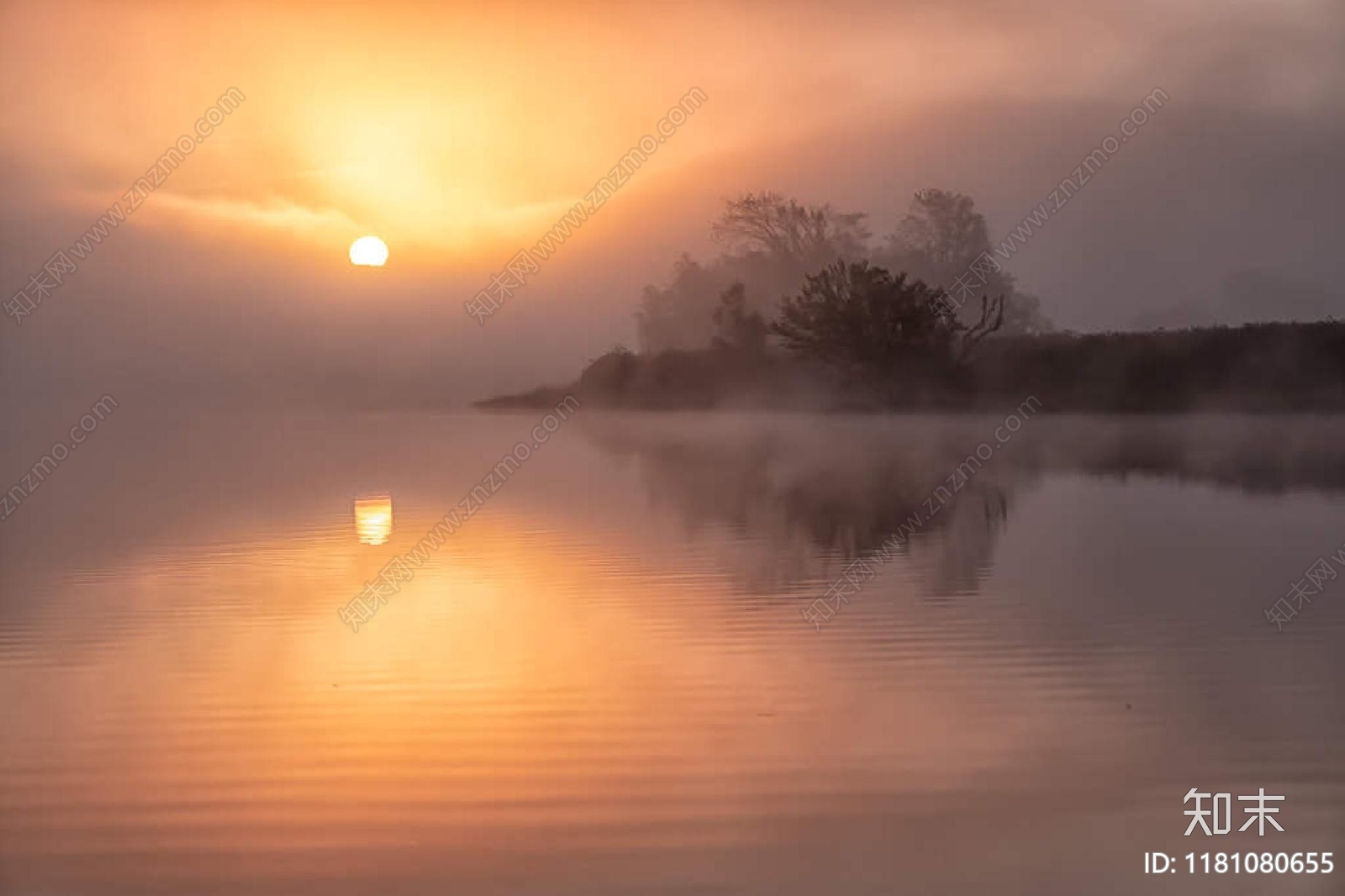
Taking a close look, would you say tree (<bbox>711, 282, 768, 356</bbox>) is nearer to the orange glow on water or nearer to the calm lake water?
the orange glow on water

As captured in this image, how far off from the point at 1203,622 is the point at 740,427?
2634 centimetres

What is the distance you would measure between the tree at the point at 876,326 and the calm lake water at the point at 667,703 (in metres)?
22.4

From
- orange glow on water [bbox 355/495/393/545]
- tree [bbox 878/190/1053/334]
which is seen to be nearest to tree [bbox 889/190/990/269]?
tree [bbox 878/190/1053/334]

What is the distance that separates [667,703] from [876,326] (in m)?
30.5

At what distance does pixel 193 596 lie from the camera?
8758mm

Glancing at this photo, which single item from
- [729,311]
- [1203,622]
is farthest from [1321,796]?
[729,311]

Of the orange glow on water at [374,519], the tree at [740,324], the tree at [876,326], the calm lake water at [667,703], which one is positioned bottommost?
the calm lake water at [667,703]

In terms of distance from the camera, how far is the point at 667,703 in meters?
5.82

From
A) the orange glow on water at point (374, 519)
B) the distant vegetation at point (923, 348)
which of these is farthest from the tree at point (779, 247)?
the orange glow on water at point (374, 519)

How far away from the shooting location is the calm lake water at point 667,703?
4090 millimetres

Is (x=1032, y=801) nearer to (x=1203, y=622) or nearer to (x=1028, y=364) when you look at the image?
(x=1203, y=622)

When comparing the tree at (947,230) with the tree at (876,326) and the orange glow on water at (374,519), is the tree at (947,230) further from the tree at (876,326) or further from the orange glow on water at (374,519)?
the orange glow on water at (374,519)

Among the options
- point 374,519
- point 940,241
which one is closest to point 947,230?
point 940,241

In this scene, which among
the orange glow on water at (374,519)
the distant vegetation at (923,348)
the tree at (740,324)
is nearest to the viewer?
the orange glow on water at (374,519)
